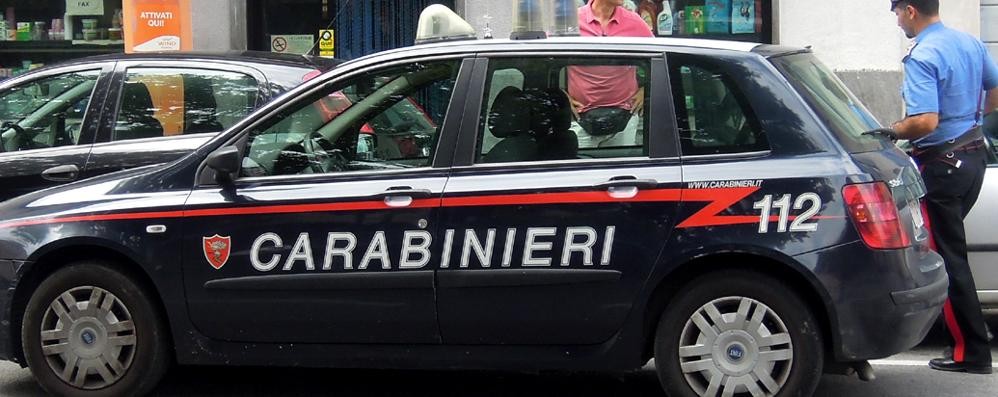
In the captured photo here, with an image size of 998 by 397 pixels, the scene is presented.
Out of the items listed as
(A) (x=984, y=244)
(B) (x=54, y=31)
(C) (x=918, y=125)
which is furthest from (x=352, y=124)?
(B) (x=54, y=31)

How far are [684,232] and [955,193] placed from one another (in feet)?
5.77

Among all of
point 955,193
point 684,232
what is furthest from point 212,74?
point 955,193

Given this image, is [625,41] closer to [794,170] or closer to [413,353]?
[794,170]

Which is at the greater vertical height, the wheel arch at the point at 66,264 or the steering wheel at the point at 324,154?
the steering wheel at the point at 324,154

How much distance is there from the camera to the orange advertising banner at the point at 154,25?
1151 centimetres

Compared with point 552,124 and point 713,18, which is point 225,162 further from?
point 713,18

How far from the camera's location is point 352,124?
5.32 meters

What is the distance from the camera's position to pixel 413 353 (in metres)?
5.17

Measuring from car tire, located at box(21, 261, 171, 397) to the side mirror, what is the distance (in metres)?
0.61

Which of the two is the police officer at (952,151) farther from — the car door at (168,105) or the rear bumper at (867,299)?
the car door at (168,105)

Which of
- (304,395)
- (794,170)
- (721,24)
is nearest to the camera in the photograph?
(794,170)

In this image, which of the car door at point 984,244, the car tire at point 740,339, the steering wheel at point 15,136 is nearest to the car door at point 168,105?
the steering wheel at point 15,136

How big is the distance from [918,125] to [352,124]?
2.58 m

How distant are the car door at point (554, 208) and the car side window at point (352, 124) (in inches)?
10.8
